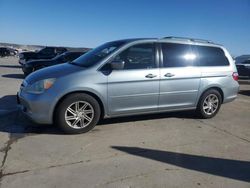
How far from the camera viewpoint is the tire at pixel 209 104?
7086 millimetres

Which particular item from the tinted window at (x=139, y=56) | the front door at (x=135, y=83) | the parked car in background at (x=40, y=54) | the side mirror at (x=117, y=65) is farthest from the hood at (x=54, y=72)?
the parked car in background at (x=40, y=54)

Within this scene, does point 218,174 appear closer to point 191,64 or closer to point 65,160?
point 65,160

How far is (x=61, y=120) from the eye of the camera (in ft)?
18.0

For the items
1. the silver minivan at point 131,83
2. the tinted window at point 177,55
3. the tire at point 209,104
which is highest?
the tinted window at point 177,55

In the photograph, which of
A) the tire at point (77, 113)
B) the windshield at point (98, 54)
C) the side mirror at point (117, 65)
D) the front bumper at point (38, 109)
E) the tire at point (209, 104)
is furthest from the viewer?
the tire at point (209, 104)

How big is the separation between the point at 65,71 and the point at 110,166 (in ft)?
7.31

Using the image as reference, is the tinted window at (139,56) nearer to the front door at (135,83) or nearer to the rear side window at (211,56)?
the front door at (135,83)

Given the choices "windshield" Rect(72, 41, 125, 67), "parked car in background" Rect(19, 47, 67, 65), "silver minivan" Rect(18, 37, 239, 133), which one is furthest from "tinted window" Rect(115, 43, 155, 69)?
"parked car in background" Rect(19, 47, 67, 65)

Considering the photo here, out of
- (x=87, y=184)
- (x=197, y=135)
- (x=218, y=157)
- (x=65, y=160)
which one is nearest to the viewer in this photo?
(x=87, y=184)

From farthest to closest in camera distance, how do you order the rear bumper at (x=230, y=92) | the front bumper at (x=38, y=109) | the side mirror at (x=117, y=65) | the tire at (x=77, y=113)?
A: 1. the rear bumper at (x=230, y=92)
2. the side mirror at (x=117, y=65)
3. the tire at (x=77, y=113)
4. the front bumper at (x=38, y=109)

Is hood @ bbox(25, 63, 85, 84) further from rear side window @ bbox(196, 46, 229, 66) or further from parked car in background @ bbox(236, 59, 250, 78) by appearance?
parked car in background @ bbox(236, 59, 250, 78)

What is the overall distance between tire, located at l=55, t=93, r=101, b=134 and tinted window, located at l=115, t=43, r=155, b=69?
1023 millimetres

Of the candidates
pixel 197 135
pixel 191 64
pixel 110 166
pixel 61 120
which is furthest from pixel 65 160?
pixel 191 64

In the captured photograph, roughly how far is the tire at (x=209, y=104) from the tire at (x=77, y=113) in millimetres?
2565
